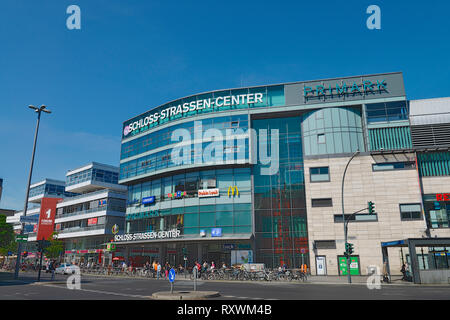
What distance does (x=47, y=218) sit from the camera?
2896 inches

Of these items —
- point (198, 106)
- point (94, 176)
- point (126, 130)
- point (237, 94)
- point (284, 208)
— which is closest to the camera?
point (284, 208)

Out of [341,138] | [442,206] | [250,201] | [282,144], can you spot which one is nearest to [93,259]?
[250,201]

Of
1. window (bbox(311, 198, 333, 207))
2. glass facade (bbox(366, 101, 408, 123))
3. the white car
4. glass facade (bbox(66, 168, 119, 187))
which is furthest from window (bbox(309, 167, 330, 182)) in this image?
glass facade (bbox(66, 168, 119, 187))

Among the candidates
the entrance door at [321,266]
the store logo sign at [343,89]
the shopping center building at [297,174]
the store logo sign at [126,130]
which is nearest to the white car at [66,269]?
the shopping center building at [297,174]

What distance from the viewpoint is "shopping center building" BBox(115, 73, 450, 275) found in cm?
3791

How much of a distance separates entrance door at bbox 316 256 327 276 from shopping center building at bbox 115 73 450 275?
0.11 m

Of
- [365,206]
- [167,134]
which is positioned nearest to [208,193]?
[167,134]

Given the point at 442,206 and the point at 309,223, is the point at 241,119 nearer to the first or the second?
the point at 309,223

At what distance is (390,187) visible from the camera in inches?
1517

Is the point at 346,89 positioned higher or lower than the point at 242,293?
higher

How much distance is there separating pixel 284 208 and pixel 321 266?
8.12 m

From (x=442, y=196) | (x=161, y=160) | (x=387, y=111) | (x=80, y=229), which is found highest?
(x=387, y=111)

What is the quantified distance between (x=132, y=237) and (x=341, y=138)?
32375mm

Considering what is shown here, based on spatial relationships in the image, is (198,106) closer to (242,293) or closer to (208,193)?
(208,193)
